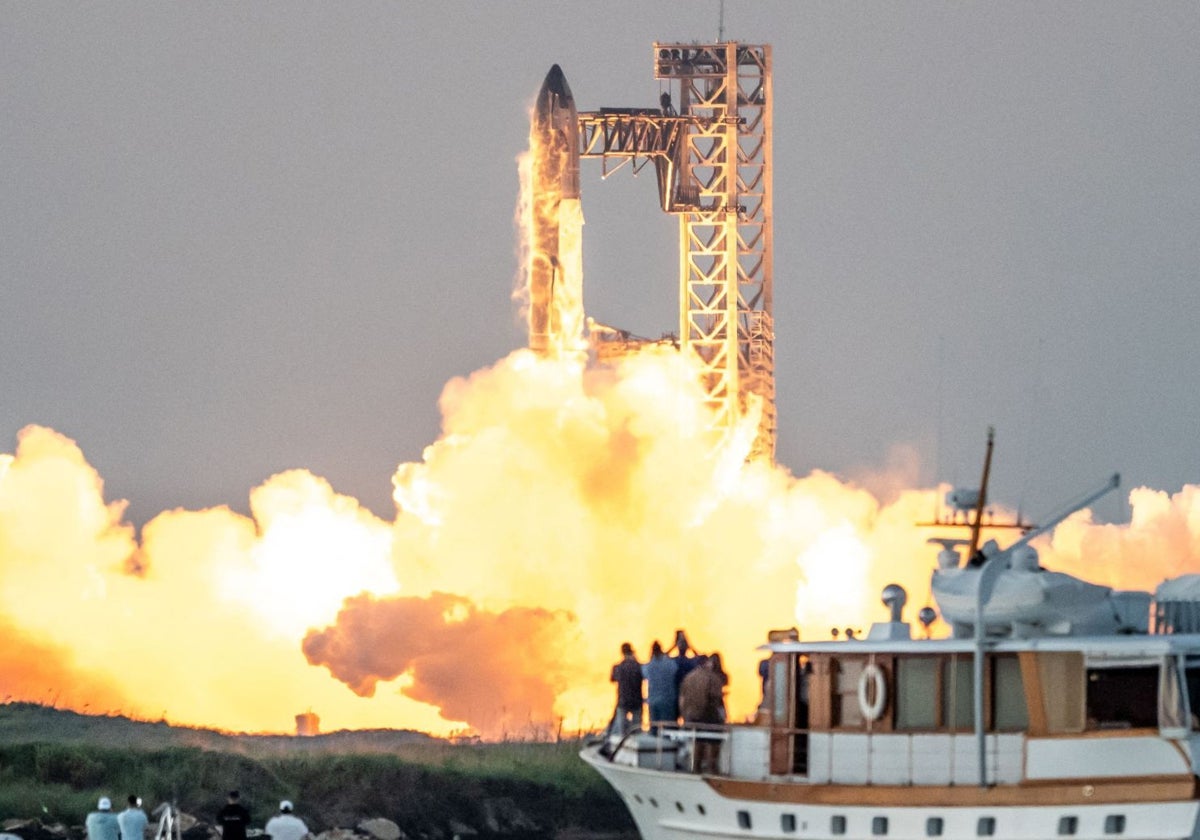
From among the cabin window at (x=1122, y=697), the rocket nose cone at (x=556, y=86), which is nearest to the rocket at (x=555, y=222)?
the rocket nose cone at (x=556, y=86)

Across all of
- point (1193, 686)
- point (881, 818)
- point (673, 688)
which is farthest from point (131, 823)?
point (1193, 686)

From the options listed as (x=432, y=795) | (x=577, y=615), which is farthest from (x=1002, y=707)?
(x=577, y=615)

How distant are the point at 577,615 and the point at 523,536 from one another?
2.09 m

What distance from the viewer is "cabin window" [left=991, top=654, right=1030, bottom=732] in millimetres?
43875

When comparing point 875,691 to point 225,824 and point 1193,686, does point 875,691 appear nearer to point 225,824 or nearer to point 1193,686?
point 1193,686

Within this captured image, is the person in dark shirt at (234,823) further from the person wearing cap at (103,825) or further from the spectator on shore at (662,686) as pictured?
the spectator on shore at (662,686)

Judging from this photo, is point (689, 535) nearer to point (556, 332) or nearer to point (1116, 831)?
point (556, 332)

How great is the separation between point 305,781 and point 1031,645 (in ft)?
58.4

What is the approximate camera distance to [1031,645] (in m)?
43.0

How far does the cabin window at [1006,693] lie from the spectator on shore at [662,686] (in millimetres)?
5470

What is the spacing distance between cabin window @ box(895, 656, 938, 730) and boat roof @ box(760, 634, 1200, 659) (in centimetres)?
23

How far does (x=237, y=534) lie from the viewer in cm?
7706

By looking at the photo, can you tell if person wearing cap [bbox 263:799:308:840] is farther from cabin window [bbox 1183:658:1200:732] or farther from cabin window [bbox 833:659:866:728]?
cabin window [bbox 1183:658:1200:732]

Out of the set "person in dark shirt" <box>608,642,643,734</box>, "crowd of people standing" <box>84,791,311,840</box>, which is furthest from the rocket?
"crowd of people standing" <box>84,791,311,840</box>
